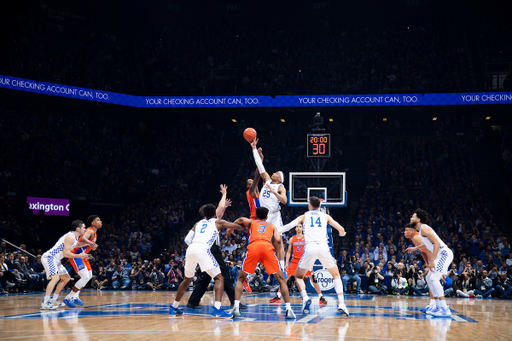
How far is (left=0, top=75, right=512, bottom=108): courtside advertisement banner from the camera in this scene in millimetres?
23969

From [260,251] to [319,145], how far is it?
8.35 meters

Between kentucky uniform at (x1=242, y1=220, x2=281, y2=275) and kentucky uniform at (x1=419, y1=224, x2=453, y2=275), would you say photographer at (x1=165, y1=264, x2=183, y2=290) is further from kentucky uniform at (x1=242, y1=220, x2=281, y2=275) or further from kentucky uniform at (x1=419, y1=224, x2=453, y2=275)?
kentucky uniform at (x1=419, y1=224, x2=453, y2=275)

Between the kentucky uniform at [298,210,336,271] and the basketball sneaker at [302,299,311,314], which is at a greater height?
the kentucky uniform at [298,210,336,271]

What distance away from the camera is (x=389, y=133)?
2691 centimetres

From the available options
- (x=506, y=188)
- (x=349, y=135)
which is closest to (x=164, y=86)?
(x=349, y=135)

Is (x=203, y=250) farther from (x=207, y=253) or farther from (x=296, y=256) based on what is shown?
(x=296, y=256)

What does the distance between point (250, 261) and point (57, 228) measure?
57.8 feet

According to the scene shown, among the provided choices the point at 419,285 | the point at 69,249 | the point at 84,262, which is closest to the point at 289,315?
the point at 69,249

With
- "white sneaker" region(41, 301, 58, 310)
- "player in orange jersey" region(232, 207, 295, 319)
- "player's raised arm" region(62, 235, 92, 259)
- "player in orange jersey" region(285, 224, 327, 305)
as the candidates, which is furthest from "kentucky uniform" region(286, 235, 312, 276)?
"white sneaker" region(41, 301, 58, 310)

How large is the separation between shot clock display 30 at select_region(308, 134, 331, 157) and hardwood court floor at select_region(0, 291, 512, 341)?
6569 millimetres

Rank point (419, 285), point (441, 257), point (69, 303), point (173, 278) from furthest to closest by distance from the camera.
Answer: point (173, 278) < point (419, 285) < point (69, 303) < point (441, 257)

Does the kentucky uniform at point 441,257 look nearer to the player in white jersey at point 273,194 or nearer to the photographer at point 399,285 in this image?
the player in white jersey at point 273,194

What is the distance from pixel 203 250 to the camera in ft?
27.5

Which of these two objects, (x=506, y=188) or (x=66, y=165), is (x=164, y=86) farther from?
(x=506, y=188)
